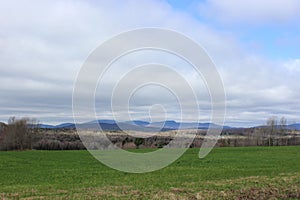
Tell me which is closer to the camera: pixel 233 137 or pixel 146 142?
pixel 146 142

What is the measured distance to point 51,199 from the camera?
14945mm

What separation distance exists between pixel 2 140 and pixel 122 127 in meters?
73.6

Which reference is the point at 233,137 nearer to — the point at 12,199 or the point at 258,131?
the point at 258,131

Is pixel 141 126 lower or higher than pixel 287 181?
higher

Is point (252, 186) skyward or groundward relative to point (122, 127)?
groundward

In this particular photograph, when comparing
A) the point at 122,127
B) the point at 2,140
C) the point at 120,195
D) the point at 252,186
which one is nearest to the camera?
the point at 120,195

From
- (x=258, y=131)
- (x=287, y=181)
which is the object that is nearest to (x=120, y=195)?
(x=287, y=181)

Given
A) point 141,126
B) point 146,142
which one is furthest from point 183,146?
point 141,126

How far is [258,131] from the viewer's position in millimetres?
124625

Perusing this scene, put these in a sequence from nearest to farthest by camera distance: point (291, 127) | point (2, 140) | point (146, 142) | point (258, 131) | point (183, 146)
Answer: point (183, 146), point (146, 142), point (2, 140), point (258, 131), point (291, 127)

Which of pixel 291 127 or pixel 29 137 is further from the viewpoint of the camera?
pixel 291 127

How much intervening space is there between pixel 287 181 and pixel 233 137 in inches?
3560

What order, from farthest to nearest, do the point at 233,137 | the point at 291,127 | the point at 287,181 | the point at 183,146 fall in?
the point at 291,127, the point at 233,137, the point at 183,146, the point at 287,181

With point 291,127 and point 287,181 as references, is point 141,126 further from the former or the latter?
point 291,127
